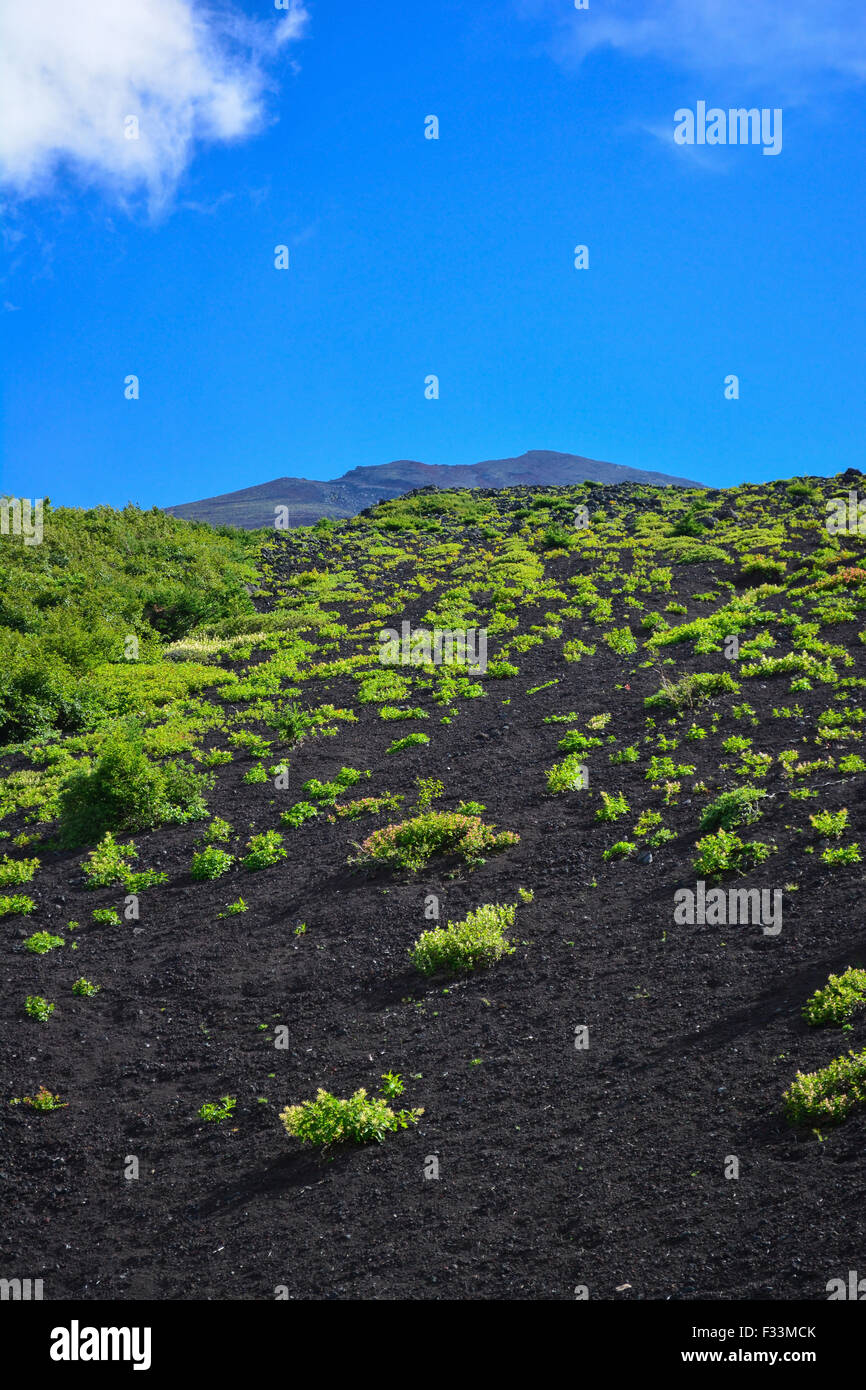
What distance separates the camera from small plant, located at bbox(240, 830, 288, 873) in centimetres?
1355

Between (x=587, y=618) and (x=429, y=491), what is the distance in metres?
41.9

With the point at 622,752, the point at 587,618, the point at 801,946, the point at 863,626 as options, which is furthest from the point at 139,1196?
the point at 587,618

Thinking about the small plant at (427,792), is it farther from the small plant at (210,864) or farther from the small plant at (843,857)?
the small plant at (843,857)

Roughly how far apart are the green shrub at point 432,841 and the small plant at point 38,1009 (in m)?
4.57

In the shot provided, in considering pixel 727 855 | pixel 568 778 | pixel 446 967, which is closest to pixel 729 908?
pixel 727 855

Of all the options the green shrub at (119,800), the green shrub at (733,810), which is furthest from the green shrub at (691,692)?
the green shrub at (119,800)

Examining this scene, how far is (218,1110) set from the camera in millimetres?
8430

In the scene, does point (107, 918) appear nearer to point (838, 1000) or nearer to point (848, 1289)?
point (838, 1000)

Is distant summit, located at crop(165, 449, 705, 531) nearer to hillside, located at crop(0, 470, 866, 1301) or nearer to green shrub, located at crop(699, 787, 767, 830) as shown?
hillside, located at crop(0, 470, 866, 1301)

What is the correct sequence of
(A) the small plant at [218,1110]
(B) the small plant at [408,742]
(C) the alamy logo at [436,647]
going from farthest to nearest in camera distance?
(C) the alamy logo at [436,647] < (B) the small plant at [408,742] < (A) the small plant at [218,1110]

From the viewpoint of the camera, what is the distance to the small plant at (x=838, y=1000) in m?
7.75
